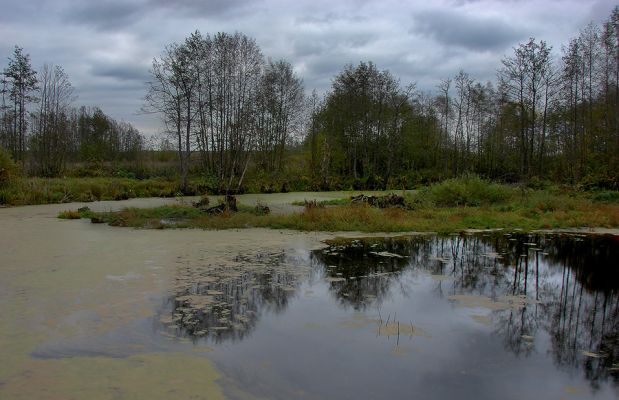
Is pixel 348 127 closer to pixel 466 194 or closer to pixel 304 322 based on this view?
pixel 466 194

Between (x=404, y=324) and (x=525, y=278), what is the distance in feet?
11.1

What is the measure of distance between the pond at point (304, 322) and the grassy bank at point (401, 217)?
313cm

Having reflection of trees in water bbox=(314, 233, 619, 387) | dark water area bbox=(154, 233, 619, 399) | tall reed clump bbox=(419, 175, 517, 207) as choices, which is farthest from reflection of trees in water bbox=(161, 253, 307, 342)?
tall reed clump bbox=(419, 175, 517, 207)

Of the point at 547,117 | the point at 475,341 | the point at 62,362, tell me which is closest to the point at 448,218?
the point at 475,341

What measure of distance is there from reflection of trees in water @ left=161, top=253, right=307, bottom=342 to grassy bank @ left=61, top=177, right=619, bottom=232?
4.46 m

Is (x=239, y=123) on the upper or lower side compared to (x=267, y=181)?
upper

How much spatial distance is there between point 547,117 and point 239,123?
20.4 meters

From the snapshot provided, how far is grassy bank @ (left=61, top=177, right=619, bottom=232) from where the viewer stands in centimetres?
1292

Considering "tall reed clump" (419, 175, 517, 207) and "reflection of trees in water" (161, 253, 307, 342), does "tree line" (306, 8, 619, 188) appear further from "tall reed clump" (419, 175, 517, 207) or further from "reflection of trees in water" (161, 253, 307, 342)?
"reflection of trees in water" (161, 253, 307, 342)

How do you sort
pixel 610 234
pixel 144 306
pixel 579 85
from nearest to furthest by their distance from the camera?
pixel 144 306
pixel 610 234
pixel 579 85

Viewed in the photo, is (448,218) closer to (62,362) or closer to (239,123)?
(62,362)

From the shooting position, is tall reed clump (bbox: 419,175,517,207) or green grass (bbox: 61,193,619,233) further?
tall reed clump (bbox: 419,175,517,207)

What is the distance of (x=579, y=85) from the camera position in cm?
2741

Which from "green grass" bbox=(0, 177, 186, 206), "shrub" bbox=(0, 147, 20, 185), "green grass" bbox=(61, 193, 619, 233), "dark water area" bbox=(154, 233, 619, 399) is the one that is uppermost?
"shrub" bbox=(0, 147, 20, 185)
